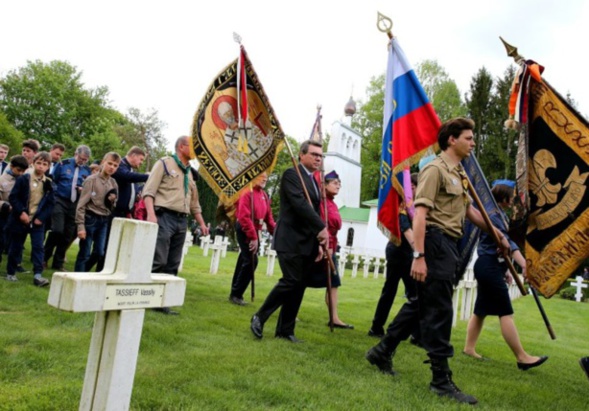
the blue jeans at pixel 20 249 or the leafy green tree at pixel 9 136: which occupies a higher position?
the leafy green tree at pixel 9 136

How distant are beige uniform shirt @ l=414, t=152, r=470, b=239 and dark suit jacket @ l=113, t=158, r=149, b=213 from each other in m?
4.63

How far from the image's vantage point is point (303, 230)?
539cm

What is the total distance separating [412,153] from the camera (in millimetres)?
5496

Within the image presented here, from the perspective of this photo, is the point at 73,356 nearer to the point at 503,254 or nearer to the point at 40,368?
the point at 40,368

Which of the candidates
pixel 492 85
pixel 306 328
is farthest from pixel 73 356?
pixel 492 85

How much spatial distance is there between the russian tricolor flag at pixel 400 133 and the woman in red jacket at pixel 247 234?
2.10m

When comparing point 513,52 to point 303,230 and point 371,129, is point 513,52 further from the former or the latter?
point 371,129

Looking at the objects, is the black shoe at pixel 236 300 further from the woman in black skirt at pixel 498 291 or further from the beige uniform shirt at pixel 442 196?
the beige uniform shirt at pixel 442 196

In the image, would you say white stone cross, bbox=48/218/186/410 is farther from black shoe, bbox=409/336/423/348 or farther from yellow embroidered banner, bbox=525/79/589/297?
black shoe, bbox=409/336/423/348

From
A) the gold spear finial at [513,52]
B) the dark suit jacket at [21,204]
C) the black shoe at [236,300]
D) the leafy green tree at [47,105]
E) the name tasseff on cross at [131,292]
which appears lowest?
the black shoe at [236,300]

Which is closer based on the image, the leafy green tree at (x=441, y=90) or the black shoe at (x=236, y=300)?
the black shoe at (x=236, y=300)

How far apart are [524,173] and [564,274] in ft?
3.32

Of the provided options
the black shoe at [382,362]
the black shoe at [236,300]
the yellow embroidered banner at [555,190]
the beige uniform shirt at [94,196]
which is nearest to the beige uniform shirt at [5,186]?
the beige uniform shirt at [94,196]

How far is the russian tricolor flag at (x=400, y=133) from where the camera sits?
555cm
